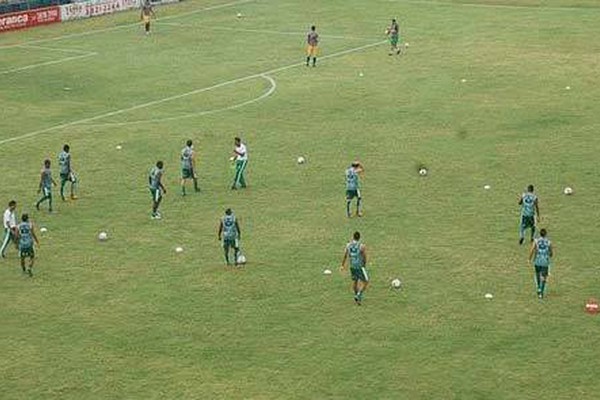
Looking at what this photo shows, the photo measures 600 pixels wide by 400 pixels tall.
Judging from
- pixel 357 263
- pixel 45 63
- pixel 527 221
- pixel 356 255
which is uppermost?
pixel 45 63

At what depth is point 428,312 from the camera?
102ft

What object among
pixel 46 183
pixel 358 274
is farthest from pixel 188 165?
pixel 358 274

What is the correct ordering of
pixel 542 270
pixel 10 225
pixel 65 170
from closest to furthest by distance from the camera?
pixel 542 270, pixel 10 225, pixel 65 170

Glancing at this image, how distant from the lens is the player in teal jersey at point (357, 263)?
31.0 metres

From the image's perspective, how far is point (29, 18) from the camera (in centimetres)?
7912

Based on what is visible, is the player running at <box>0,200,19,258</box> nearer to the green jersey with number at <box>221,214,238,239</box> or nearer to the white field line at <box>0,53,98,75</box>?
the green jersey with number at <box>221,214,238,239</box>

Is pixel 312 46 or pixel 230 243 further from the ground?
pixel 312 46

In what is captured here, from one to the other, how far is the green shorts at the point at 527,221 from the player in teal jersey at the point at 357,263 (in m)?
6.09

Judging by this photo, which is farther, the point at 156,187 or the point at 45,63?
the point at 45,63

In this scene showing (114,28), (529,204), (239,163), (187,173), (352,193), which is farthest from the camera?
(114,28)

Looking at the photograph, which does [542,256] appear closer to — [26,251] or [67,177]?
[26,251]

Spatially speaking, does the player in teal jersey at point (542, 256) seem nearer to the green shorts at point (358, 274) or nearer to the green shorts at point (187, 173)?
the green shorts at point (358, 274)

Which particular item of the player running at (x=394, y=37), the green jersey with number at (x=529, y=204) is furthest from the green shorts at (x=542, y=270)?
the player running at (x=394, y=37)

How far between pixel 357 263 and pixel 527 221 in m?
6.95
